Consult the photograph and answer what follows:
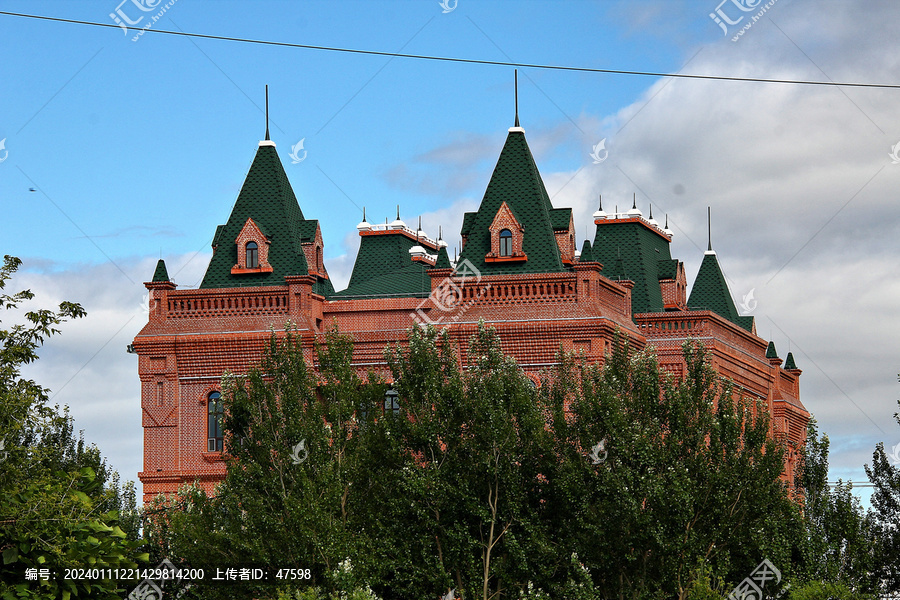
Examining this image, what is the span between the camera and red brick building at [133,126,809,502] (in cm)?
4169

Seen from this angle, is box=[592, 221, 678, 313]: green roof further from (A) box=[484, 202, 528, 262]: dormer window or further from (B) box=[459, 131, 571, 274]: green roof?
(A) box=[484, 202, 528, 262]: dormer window

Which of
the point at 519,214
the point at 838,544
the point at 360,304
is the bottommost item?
the point at 838,544

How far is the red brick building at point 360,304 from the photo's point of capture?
4169 cm

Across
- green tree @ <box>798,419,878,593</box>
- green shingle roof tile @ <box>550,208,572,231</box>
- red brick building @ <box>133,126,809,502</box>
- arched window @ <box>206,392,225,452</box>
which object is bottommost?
green tree @ <box>798,419,878,593</box>

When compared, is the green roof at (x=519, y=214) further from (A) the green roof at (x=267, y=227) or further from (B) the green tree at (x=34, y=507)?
(B) the green tree at (x=34, y=507)

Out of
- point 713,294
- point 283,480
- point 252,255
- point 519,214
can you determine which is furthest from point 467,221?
point 283,480

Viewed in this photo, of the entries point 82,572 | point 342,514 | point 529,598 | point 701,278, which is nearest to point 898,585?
point 529,598

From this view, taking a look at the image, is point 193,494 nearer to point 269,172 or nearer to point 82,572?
point 82,572

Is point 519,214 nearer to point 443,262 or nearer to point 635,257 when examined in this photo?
point 443,262

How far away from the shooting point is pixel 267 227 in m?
45.5

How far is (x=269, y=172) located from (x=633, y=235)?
1342cm

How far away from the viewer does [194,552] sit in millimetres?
33812

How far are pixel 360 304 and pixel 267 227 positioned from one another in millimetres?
4219

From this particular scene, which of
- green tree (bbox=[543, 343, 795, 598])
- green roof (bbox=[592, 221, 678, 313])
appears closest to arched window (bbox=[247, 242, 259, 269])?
green roof (bbox=[592, 221, 678, 313])
